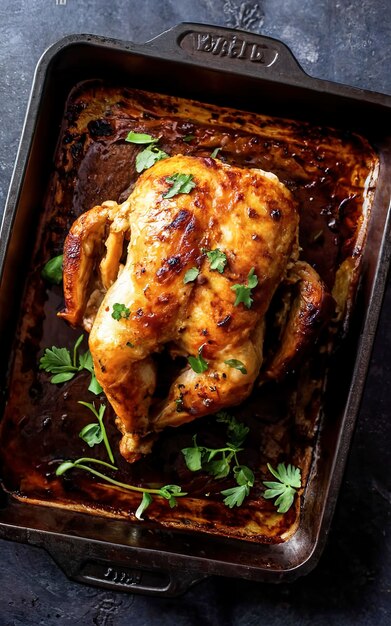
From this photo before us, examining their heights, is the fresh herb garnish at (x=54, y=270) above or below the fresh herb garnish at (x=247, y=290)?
below

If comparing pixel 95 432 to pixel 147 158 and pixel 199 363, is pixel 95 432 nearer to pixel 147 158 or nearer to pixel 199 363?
pixel 199 363

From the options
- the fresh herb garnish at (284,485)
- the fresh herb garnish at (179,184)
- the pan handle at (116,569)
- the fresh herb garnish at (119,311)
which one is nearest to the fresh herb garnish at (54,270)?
the fresh herb garnish at (119,311)

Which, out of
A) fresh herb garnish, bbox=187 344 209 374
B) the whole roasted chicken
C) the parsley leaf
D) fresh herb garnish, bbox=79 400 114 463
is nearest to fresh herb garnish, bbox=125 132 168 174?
the whole roasted chicken

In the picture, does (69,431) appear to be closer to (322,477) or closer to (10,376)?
(10,376)

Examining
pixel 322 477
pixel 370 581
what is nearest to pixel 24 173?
pixel 322 477

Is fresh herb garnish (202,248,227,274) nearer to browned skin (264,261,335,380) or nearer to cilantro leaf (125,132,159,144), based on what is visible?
browned skin (264,261,335,380)

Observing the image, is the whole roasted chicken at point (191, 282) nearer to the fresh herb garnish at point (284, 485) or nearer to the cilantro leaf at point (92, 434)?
the cilantro leaf at point (92, 434)
